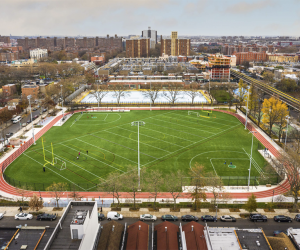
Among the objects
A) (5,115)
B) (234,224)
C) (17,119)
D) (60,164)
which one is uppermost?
(5,115)

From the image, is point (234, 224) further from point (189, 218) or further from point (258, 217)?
point (189, 218)

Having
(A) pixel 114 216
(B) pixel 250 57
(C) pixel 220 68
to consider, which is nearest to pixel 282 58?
(B) pixel 250 57

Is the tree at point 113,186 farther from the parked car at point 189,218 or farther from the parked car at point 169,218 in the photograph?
the parked car at point 189,218

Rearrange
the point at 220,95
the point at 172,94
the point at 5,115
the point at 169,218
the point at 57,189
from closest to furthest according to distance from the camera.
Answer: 1. the point at 169,218
2. the point at 57,189
3. the point at 5,115
4. the point at 172,94
5. the point at 220,95

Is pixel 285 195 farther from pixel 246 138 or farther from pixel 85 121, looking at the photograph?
pixel 85 121

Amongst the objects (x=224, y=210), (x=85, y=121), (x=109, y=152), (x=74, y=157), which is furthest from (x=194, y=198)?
(x=85, y=121)

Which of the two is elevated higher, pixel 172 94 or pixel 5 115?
pixel 172 94

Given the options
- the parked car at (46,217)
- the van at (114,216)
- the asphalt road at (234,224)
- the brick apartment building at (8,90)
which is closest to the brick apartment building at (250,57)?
the brick apartment building at (8,90)
